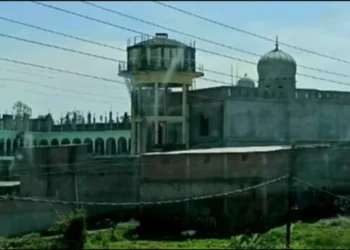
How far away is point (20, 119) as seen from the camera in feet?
158

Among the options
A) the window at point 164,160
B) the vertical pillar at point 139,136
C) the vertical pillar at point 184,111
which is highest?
the vertical pillar at point 184,111

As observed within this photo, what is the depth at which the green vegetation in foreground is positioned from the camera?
44.0 feet

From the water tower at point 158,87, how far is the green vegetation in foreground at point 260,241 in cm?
1505

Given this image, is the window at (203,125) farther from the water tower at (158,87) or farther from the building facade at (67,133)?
the building facade at (67,133)

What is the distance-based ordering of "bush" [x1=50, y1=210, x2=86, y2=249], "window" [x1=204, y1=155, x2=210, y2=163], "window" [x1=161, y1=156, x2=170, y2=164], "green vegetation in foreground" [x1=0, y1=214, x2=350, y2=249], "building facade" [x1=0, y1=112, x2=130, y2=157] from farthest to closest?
"building facade" [x1=0, y1=112, x2=130, y2=157] → "window" [x1=161, y1=156, x2=170, y2=164] → "window" [x1=204, y1=155, x2=210, y2=163] → "bush" [x1=50, y1=210, x2=86, y2=249] → "green vegetation in foreground" [x1=0, y1=214, x2=350, y2=249]

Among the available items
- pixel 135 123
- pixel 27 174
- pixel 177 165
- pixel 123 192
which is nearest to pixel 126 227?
pixel 177 165

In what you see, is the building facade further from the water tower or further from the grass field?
the grass field

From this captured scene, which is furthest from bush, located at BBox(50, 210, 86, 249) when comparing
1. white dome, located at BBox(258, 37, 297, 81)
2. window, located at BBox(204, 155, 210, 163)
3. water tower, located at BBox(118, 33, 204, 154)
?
white dome, located at BBox(258, 37, 297, 81)

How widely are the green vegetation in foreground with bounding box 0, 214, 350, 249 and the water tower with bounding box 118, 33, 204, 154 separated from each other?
15.0 meters

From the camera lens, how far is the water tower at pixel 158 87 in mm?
32219

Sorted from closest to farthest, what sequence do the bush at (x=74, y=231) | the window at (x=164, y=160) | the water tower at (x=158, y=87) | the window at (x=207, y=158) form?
the bush at (x=74, y=231)
the window at (x=207, y=158)
the window at (x=164, y=160)
the water tower at (x=158, y=87)

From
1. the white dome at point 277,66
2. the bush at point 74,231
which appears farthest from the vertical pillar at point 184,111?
the bush at point 74,231

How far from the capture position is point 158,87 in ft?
108

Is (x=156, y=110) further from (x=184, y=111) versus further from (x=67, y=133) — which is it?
(x=67, y=133)
